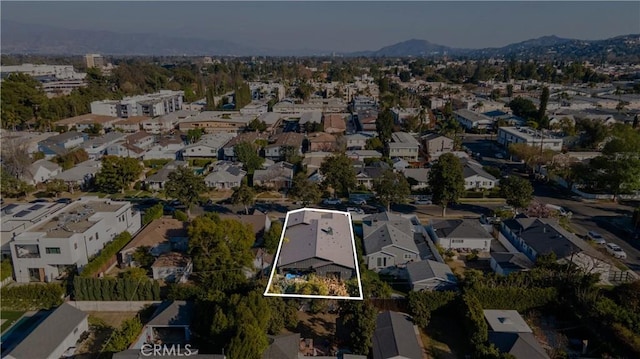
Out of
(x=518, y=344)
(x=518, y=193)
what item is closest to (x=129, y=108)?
(x=518, y=193)

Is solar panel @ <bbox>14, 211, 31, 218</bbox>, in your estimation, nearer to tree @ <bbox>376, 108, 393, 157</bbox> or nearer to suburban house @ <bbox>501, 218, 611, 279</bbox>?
suburban house @ <bbox>501, 218, 611, 279</bbox>

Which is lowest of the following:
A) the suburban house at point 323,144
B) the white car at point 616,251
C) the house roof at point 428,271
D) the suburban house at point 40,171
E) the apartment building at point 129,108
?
the white car at point 616,251

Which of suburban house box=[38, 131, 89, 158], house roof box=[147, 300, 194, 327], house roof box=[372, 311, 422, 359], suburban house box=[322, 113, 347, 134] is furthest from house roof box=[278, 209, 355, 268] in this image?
suburban house box=[322, 113, 347, 134]

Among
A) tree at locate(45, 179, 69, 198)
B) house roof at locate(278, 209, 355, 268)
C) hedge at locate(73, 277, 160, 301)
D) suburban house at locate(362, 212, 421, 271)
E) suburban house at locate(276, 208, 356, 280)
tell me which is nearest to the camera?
suburban house at locate(276, 208, 356, 280)

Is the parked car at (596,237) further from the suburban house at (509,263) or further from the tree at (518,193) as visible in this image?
the suburban house at (509,263)

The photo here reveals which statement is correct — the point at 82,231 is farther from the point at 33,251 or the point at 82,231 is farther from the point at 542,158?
the point at 542,158

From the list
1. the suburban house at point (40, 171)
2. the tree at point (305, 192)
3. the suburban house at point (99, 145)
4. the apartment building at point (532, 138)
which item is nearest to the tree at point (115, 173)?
the suburban house at point (40, 171)

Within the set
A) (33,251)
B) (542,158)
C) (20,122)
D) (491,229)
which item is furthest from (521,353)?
(20,122)
